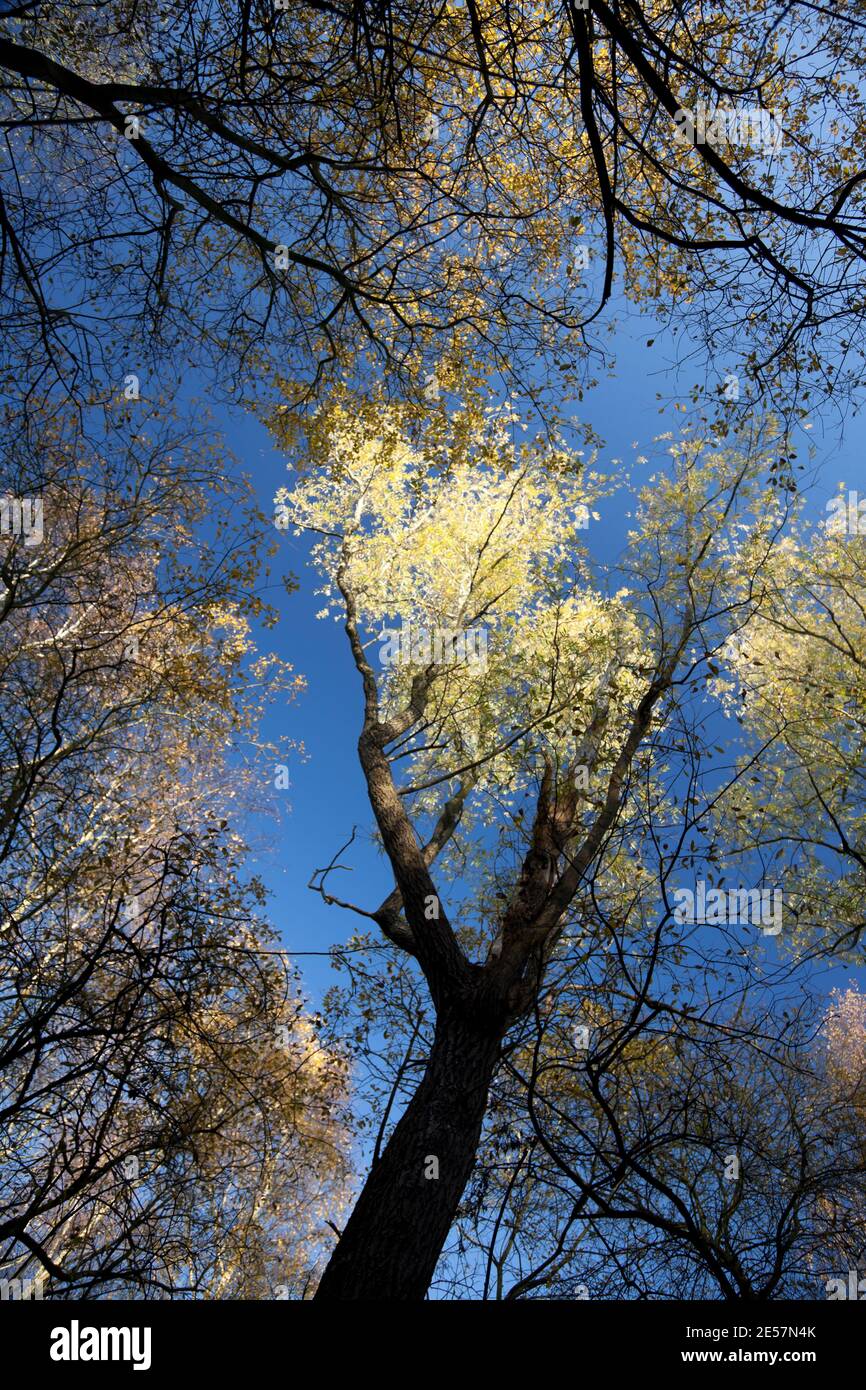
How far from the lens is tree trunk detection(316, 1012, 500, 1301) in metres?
3.56

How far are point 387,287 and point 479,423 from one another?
5.04 ft

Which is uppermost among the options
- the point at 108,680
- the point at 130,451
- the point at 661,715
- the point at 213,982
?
the point at 130,451

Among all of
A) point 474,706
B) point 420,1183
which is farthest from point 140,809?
point 420,1183

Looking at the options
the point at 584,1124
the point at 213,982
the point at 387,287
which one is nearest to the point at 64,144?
the point at 387,287

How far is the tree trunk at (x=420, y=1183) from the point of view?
3561 millimetres

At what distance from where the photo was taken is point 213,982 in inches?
208

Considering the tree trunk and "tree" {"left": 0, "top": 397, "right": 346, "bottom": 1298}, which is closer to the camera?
the tree trunk

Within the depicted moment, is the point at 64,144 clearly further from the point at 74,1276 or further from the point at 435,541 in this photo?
the point at 435,541

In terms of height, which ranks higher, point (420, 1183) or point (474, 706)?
point (474, 706)

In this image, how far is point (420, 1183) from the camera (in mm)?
3852

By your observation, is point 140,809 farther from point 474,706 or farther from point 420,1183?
point 420,1183

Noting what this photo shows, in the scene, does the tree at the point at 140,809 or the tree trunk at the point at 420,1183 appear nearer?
the tree trunk at the point at 420,1183

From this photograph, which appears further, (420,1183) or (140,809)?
(140,809)
